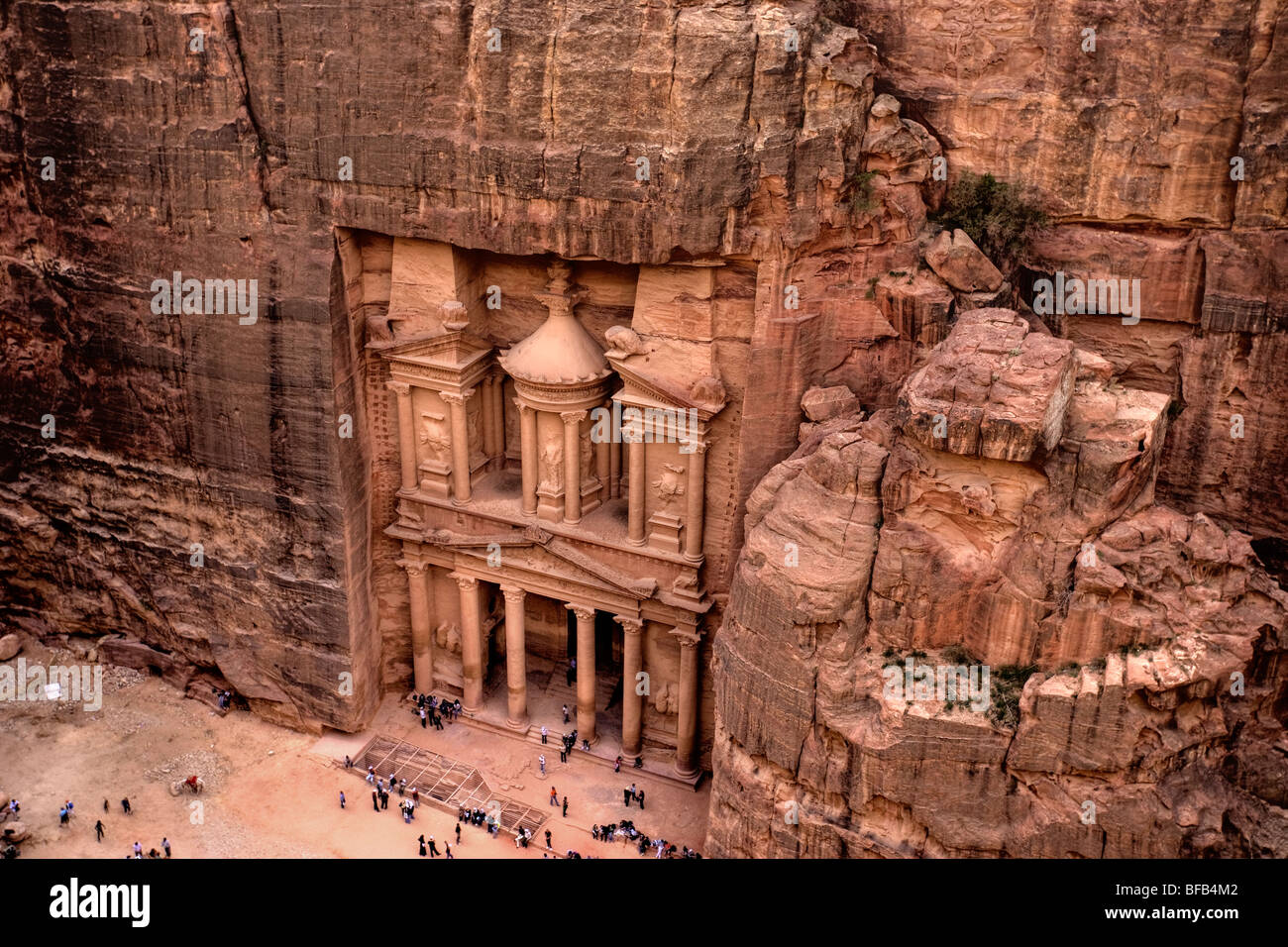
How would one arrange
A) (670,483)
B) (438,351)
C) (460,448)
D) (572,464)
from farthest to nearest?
(460,448), (438,351), (572,464), (670,483)

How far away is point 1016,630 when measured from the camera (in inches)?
872

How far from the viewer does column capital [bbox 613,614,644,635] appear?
29438 mm

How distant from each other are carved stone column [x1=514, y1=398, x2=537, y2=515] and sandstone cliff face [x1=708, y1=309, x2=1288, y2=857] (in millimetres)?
7100

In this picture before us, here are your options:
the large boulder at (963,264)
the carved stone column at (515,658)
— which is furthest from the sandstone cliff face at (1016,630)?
the carved stone column at (515,658)

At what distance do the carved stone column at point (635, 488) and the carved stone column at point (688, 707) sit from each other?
2157 mm

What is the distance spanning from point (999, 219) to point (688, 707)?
38.1 ft

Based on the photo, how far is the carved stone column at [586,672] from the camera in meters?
30.0

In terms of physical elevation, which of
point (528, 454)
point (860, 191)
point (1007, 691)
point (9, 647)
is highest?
point (860, 191)

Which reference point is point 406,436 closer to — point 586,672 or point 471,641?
point 471,641

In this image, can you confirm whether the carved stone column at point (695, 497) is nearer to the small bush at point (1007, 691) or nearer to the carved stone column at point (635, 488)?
the carved stone column at point (635, 488)

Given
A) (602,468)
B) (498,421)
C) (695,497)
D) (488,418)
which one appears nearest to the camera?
(695,497)

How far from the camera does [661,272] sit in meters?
26.8


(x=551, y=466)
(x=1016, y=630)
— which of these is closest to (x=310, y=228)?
(x=551, y=466)

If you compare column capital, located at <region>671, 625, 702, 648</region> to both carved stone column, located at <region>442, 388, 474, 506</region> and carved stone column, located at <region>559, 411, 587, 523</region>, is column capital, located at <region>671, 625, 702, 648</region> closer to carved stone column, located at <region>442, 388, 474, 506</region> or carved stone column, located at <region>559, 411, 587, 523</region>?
carved stone column, located at <region>559, 411, 587, 523</region>
